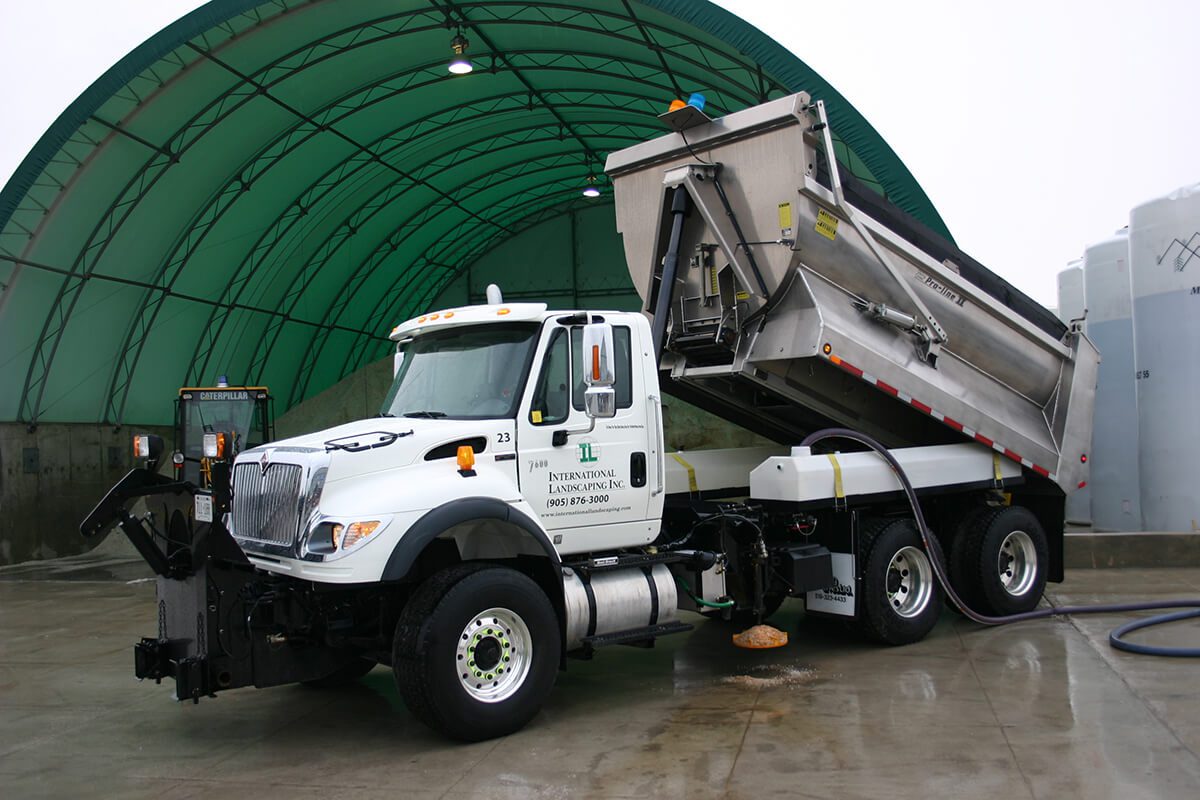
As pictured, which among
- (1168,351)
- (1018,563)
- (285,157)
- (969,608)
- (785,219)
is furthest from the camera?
(285,157)

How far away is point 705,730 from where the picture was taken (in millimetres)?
6562

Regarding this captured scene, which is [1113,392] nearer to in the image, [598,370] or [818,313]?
[818,313]

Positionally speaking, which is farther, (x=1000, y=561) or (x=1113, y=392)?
(x=1113, y=392)

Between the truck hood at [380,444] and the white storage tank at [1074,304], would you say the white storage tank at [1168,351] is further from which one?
the truck hood at [380,444]

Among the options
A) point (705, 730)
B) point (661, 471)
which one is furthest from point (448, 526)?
point (705, 730)

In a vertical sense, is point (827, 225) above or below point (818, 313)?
above

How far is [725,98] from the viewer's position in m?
19.3

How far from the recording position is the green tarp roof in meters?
15.9

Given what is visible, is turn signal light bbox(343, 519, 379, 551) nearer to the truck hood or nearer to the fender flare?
the fender flare

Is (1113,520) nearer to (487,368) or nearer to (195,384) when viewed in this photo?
(487,368)

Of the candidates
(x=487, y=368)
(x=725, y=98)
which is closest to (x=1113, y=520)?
(x=725, y=98)

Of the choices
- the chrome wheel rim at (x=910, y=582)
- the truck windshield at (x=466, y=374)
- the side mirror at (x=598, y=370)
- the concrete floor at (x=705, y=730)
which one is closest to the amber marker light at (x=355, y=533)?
the truck windshield at (x=466, y=374)

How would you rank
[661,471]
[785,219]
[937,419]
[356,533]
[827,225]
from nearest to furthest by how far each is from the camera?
[356,533] → [661,471] → [785,219] → [827,225] → [937,419]

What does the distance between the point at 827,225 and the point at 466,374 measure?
10.8 feet
